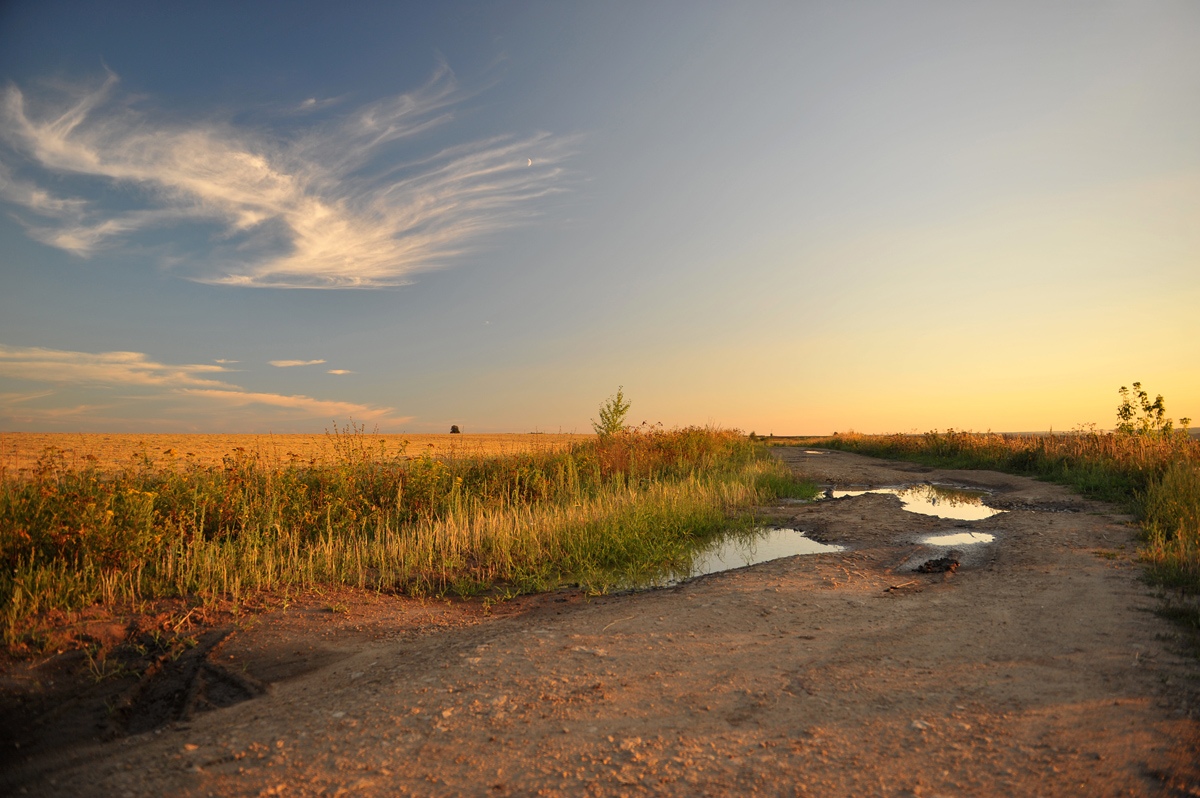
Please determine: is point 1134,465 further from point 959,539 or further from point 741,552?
point 741,552

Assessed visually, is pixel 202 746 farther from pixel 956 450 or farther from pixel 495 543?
pixel 956 450

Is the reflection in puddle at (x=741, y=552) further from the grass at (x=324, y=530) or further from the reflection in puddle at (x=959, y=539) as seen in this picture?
the reflection in puddle at (x=959, y=539)

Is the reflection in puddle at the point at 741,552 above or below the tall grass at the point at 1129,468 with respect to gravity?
below

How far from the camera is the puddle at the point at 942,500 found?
35.0ft

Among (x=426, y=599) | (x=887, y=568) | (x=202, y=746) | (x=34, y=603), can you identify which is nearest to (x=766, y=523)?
(x=887, y=568)

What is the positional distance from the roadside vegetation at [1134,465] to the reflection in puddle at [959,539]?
173 cm

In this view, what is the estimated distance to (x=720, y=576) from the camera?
6.70m

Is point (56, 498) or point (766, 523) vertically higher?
point (56, 498)

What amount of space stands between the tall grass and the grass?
5.26 metres

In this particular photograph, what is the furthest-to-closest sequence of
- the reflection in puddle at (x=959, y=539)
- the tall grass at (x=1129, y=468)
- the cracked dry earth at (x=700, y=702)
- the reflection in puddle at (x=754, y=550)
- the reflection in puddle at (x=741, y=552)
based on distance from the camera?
the reflection in puddle at (x=959, y=539) → the reflection in puddle at (x=754, y=550) → the reflection in puddle at (x=741, y=552) → the tall grass at (x=1129, y=468) → the cracked dry earth at (x=700, y=702)

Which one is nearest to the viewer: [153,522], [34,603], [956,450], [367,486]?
[34,603]

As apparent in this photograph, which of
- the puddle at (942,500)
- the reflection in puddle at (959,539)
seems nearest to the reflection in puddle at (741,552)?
the reflection in puddle at (959,539)

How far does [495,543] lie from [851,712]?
16.8ft

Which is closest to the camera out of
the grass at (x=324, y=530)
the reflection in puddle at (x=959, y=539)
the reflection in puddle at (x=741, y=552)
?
the grass at (x=324, y=530)
